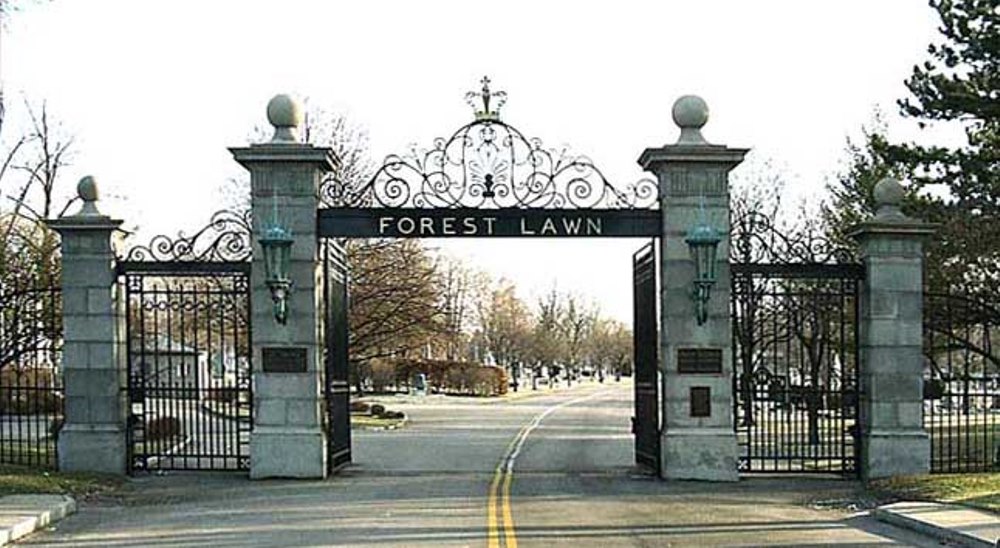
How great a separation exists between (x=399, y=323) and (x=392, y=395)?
86.1 ft

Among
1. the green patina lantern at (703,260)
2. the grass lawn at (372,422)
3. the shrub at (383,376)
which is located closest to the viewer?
the green patina lantern at (703,260)

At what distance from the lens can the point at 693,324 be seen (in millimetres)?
21406

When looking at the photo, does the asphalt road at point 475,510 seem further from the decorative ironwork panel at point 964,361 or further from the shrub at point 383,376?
the shrub at point 383,376

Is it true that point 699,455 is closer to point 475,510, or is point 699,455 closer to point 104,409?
point 475,510

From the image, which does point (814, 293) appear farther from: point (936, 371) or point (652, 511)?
point (652, 511)

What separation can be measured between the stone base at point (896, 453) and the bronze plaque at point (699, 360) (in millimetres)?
2509

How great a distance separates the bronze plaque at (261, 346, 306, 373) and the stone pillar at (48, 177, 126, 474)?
234 centimetres

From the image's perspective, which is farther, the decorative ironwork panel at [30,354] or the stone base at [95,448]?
the decorative ironwork panel at [30,354]

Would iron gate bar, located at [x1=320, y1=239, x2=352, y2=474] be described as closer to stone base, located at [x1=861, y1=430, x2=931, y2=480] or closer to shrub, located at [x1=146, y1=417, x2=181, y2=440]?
shrub, located at [x1=146, y1=417, x2=181, y2=440]

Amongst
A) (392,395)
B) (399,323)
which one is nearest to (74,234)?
(399,323)

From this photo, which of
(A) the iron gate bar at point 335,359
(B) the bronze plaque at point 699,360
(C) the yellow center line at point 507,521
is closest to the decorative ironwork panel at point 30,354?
(A) the iron gate bar at point 335,359

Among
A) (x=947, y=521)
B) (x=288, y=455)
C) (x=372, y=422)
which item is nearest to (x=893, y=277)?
(x=947, y=521)

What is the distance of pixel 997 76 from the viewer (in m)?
26.5

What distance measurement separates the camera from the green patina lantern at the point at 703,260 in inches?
824
